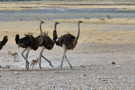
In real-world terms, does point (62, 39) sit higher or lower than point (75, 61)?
higher

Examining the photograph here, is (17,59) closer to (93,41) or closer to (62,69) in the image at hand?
(62,69)

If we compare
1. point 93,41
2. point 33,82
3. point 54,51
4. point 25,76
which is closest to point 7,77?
point 25,76

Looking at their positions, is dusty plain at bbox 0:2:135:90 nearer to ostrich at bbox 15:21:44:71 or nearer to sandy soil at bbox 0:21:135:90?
sandy soil at bbox 0:21:135:90

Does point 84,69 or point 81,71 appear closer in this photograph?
point 81,71

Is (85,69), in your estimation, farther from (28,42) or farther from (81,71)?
(28,42)

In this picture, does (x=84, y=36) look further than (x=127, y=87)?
Yes

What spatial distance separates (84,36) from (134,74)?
13682mm

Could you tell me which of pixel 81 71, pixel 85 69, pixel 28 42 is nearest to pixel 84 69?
pixel 85 69

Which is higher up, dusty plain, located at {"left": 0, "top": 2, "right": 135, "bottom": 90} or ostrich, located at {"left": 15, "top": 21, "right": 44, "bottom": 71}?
ostrich, located at {"left": 15, "top": 21, "right": 44, "bottom": 71}

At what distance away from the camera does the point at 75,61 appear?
60.1ft

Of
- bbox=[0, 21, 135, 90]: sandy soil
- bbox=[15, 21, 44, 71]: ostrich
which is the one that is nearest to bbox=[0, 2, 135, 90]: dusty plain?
bbox=[0, 21, 135, 90]: sandy soil

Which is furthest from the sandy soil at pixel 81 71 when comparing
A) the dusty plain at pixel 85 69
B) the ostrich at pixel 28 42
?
the ostrich at pixel 28 42

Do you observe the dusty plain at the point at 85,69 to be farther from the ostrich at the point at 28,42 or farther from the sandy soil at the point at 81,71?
the ostrich at the point at 28,42

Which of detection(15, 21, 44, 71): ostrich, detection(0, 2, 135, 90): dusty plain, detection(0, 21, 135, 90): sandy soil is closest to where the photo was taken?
detection(0, 2, 135, 90): dusty plain
